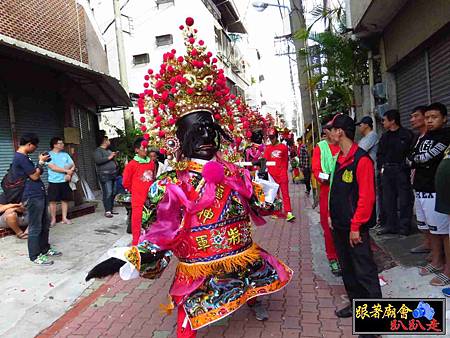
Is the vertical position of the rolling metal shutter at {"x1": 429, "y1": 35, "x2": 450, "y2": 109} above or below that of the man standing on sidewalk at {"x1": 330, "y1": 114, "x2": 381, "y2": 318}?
above

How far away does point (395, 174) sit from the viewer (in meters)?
5.43

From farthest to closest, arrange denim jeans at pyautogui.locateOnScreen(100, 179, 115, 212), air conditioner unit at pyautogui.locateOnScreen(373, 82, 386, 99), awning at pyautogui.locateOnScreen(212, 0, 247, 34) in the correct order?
awning at pyautogui.locateOnScreen(212, 0, 247, 34)
denim jeans at pyautogui.locateOnScreen(100, 179, 115, 212)
air conditioner unit at pyautogui.locateOnScreen(373, 82, 386, 99)

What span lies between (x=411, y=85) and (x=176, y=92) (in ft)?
17.2

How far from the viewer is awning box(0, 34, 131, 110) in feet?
20.1

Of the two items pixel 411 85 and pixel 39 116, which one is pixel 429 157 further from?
pixel 39 116

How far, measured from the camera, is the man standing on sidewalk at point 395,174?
536 cm

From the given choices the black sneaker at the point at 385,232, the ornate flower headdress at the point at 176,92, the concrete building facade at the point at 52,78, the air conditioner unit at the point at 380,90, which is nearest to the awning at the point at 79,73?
the concrete building facade at the point at 52,78

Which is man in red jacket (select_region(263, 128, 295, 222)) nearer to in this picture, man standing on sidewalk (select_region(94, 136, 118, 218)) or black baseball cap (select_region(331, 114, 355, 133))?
man standing on sidewalk (select_region(94, 136, 118, 218))

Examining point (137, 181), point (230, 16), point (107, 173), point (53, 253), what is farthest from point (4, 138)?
point (230, 16)

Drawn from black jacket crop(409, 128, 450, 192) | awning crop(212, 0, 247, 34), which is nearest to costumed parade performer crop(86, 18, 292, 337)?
black jacket crop(409, 128, 450, 192)

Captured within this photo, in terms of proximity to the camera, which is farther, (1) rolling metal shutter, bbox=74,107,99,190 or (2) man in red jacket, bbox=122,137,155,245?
(1) rolling metal shutter, bbox=74,107,99,190

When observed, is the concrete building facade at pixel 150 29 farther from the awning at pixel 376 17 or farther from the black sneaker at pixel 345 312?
the black sneaker at pixel 345 312

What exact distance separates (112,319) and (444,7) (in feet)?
17.3

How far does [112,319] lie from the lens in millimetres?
3867
